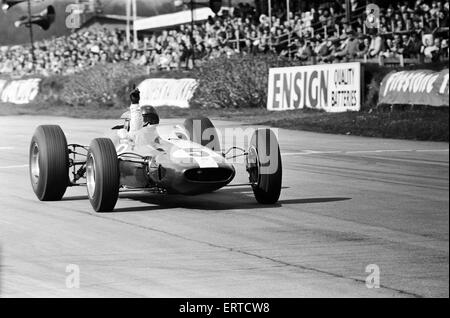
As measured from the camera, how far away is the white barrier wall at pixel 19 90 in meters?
43.2

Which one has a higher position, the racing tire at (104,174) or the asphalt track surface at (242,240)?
the racing tire at (104,174)

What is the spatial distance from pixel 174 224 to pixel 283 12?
83.4 feet

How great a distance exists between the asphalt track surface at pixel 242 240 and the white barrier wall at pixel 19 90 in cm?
2936

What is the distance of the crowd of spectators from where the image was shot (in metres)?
25.4

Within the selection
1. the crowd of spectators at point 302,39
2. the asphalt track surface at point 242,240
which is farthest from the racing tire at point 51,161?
the crowd of spectators at point 302,39

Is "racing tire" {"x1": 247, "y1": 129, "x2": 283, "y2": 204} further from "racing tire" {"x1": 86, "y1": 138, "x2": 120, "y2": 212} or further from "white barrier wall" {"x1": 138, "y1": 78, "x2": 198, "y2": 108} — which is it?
"white barrier wall" {"x1": 138, "y1": 78, "x2": 198, "y2": 108}

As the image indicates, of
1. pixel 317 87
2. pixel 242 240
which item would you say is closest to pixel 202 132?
pixel 242 240

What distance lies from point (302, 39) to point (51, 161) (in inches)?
801

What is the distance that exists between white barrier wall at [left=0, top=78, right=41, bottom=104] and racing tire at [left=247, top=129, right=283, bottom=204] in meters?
33.2

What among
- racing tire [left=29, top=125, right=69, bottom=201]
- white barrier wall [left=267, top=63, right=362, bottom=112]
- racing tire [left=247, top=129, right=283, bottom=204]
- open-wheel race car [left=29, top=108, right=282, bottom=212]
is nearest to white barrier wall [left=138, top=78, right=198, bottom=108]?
white barrier wall [left=267, top=63, right=362, bottom=112]

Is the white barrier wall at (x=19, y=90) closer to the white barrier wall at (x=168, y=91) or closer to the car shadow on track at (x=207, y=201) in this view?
the white barrier wall at (x=168, y=91)

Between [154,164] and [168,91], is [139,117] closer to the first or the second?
[154,164]

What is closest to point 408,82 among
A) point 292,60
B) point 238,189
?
point 292,60

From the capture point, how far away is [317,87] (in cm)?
2575
